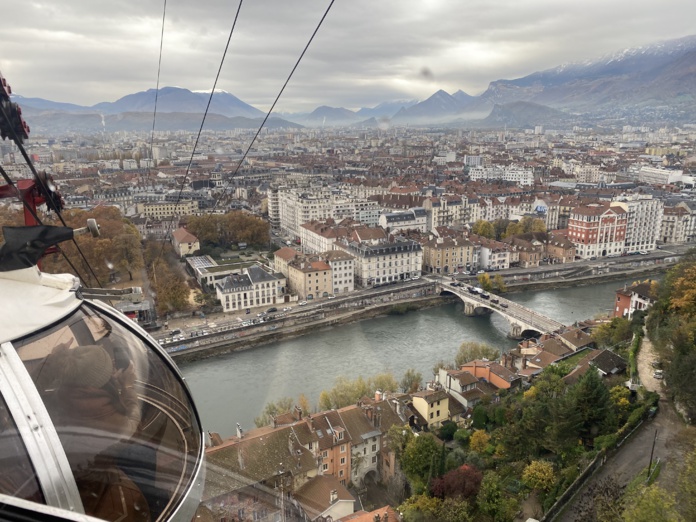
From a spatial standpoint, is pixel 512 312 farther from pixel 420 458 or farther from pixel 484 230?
pixel 420 458

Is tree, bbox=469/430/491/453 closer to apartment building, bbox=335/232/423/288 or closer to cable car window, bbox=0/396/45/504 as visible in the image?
cable car window, bbox=0/396/45/504

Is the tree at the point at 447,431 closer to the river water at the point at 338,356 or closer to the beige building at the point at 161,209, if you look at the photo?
the river water at the point at 338,356

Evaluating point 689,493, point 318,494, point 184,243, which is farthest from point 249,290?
point 689,493

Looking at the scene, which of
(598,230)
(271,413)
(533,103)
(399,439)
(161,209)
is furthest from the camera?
(533,103)

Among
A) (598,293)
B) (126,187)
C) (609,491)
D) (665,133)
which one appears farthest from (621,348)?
(665,133)

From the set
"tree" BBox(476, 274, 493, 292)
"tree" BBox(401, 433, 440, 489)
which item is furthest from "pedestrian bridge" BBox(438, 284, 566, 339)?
"tree" BBox(401, 433, 440, 489)

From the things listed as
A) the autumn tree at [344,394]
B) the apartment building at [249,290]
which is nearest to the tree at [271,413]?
the autumn tree at [344,394]
